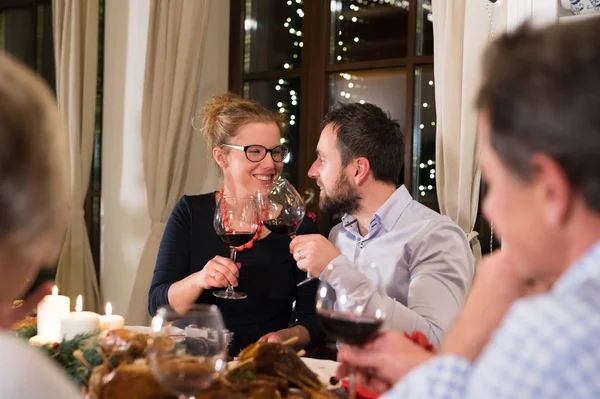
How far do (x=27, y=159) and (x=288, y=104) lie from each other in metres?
3.34

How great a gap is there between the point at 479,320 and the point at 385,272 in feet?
4.42

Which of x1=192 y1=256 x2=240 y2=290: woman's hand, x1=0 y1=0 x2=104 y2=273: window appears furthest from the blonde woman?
x1=0 y1=0 x2=104 y2=273: window

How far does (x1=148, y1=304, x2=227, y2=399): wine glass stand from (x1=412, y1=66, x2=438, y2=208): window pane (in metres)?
2.57

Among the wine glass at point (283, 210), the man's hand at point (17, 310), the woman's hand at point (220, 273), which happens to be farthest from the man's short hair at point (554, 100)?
the wine glass at point (283, 210)

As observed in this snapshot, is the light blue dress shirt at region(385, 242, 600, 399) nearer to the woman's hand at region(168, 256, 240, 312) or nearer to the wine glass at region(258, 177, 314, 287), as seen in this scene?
the woman's hand at region(168, 256, 240, 312)

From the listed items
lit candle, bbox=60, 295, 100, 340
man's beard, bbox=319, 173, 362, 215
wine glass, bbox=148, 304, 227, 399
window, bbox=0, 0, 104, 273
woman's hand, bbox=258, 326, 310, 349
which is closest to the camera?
wine glass, bbox=148, 304, 227, 399

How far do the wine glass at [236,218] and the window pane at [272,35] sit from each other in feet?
6.37

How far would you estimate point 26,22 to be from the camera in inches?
204

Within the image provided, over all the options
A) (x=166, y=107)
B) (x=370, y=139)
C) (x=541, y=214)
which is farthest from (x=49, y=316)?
(x=166, y=107)

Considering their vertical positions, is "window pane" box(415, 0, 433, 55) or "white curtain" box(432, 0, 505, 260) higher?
"window pane" box(415, 0, 433, 55)

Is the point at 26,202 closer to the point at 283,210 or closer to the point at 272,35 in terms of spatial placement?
the point at 283,210

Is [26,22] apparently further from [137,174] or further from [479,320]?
[479,320]

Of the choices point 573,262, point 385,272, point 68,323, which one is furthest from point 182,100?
point 573,262

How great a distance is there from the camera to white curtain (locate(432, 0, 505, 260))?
10.1ft
